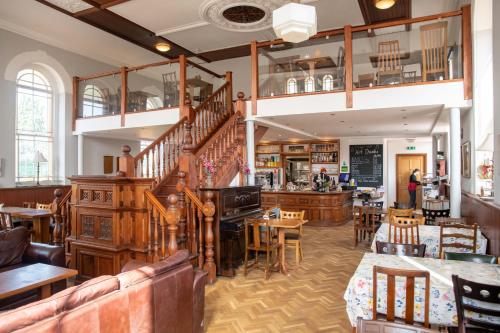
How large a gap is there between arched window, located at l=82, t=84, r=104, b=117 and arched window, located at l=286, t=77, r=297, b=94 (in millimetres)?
5413

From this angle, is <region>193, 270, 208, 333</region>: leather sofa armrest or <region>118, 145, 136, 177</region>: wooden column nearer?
<region>193, 270, 208, 333</region>: leather sofa armrest

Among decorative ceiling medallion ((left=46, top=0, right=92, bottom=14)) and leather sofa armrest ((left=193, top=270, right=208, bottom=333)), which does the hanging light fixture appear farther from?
leather sofa armrest ((left=193, top=270, right=208, bottom=333))

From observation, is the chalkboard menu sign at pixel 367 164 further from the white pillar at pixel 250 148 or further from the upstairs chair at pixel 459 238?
the upstairs chair at pixel 459 238

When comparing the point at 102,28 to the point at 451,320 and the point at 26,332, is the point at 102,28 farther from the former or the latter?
the point at 451,320

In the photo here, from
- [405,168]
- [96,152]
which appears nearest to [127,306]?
[96,152]

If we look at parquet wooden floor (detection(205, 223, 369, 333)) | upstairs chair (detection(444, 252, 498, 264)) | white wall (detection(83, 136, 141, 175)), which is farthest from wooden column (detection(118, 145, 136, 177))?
white wall (detection(83, 136, 141, 175))

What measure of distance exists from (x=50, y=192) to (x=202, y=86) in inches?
199

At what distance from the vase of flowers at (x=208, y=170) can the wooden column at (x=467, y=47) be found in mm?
4566

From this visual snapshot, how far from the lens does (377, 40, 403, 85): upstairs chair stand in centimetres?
627

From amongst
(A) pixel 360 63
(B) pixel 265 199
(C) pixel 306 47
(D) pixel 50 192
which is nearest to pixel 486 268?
(A) pixel 360 63

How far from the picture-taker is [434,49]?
600 cm

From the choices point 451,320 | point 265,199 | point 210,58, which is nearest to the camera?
point 451,320

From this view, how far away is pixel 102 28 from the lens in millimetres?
9312

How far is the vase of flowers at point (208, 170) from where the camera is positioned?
5.78m
